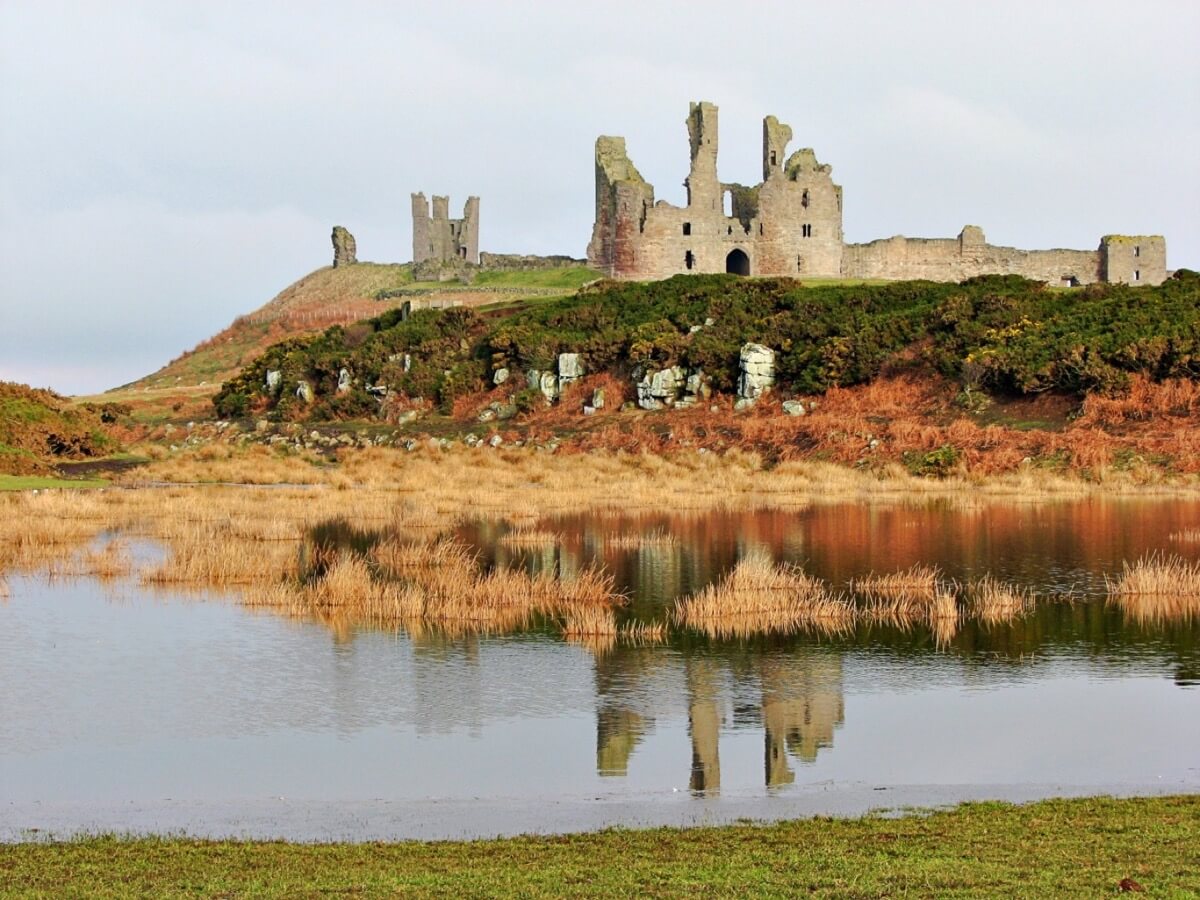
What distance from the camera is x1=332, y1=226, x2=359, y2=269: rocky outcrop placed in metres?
107

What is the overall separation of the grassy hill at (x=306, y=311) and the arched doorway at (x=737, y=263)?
7.76 metres

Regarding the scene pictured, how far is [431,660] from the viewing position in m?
19.4

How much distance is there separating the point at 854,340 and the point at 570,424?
37.7ft

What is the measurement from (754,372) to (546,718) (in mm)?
42881

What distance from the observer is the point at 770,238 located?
82375 mm

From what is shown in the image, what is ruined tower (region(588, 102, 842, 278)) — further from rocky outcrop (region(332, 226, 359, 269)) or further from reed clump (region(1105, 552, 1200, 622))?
reed clump (region(1105, 552, 1200, 622))

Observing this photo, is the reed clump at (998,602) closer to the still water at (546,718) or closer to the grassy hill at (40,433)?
the still water at (546,718)

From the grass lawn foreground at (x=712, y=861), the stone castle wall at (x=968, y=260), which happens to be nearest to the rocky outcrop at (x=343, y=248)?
the stone castle wall at (x=968, y=260)

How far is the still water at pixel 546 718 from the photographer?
13.0 m

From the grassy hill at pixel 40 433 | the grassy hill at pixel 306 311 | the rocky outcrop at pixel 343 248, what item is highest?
the rocky outcrop at pixel 343 248

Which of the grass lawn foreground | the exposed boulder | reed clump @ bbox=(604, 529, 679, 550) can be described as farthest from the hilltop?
the grass lawn foreground

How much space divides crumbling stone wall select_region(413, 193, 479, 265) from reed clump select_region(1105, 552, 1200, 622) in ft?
262

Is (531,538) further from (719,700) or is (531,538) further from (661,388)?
(661,388)

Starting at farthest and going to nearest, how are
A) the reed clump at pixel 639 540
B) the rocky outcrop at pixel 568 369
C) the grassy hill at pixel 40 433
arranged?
the rocky outcrop at pixel 568 369 → the grassy hill at pixel 40 433 → the reed clump at pixel 639 540
